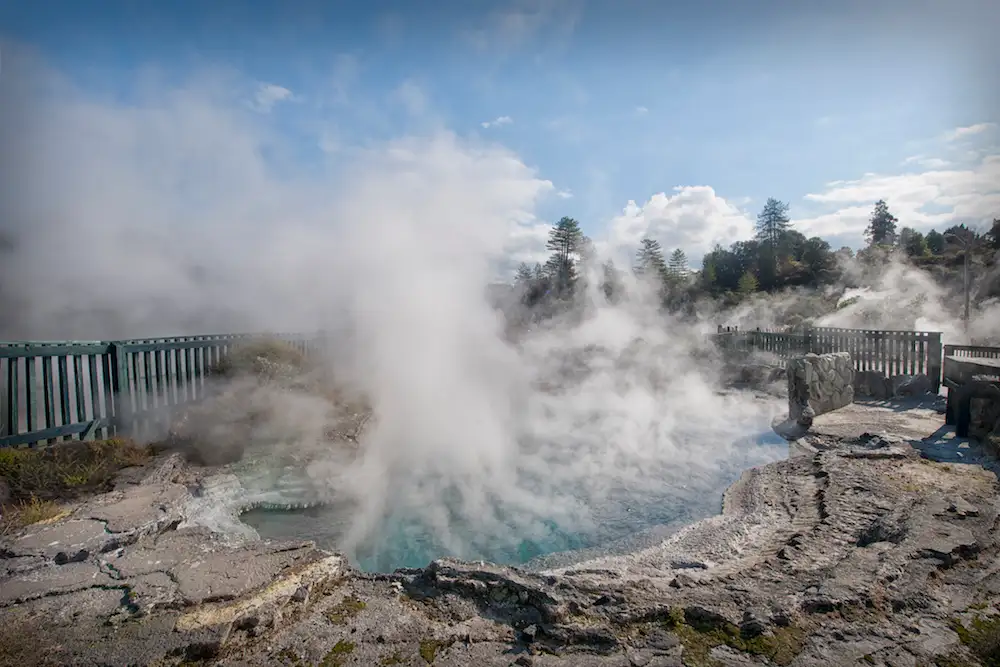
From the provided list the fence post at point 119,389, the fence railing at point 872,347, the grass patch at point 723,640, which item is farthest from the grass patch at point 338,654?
the fence railing at point 872,347

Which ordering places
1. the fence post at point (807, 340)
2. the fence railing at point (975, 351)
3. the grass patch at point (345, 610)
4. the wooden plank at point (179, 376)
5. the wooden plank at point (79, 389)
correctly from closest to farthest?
1. the grass patch at point (345, 610)
2. the wooden plank at point (79, 389)
3. the wooden plank at point (179, 376)
4. the fence railing at point (975, 351)
5. the fence post at point (807, 340)

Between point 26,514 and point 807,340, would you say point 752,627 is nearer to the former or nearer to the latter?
point 26,514

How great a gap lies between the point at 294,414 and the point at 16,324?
4.21 metres

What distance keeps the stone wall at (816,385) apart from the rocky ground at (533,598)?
3907 millimetres

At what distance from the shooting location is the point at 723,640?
2355mm

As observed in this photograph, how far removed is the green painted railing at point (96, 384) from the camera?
203 inches

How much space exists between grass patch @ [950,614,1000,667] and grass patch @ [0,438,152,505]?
633cm

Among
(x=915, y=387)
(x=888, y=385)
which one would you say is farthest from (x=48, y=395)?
(x=915, y=387)

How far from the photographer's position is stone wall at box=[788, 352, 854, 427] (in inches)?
313

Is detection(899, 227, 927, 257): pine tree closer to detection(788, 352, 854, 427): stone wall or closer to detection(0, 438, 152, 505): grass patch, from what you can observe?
detection(788, 352, 854, 427): stone wall

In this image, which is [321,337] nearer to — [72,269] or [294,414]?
[294,414]

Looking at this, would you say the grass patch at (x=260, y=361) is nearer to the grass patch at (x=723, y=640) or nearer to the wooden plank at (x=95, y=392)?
the wooden plank at (x=95, y=392)

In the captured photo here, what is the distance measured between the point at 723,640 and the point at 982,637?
3.95 feet

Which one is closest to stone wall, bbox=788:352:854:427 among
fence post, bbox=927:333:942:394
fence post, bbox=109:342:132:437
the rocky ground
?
fence post, bbox=927:333:942:394
